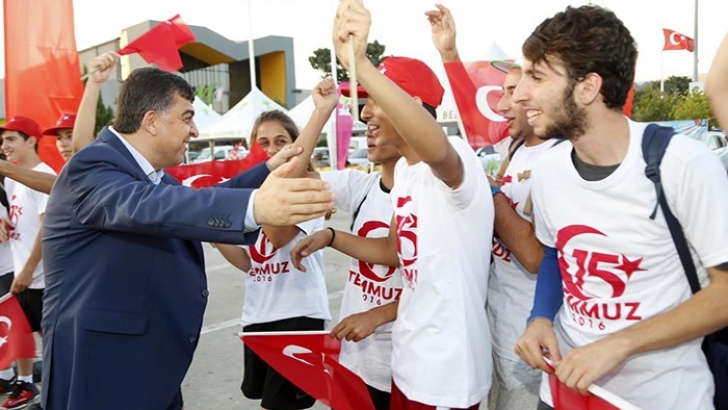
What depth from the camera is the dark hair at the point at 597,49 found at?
176 cm

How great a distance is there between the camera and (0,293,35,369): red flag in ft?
12.7

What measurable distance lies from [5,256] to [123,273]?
340 centimetres

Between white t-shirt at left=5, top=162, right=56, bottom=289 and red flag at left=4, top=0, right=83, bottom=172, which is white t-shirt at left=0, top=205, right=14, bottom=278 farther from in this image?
red flag at left=4, top=0, right=83, bottom=172

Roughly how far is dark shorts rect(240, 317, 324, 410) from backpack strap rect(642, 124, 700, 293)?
2.12 m

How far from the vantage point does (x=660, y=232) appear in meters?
1.59

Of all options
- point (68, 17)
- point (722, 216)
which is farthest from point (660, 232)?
point (68, 17)

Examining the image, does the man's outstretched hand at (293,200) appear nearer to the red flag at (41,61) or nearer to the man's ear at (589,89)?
the man's ear at (589,89)

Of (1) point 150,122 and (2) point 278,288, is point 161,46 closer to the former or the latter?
(2) point 278,288

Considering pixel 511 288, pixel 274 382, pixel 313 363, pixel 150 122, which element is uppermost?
pixel 150 122

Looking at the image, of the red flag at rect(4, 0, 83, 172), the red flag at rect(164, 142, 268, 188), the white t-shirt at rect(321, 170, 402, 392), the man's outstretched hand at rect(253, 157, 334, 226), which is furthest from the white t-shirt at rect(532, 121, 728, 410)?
the red flag at rect(4, 0, 83, 172)

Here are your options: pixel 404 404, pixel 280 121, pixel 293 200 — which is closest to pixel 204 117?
pixel 280 121

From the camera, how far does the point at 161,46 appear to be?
4516mm

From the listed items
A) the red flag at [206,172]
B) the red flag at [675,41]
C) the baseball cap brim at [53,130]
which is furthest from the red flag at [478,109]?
the red flag at [675,41]

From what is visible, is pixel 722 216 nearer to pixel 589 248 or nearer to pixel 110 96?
pixel 589 248
